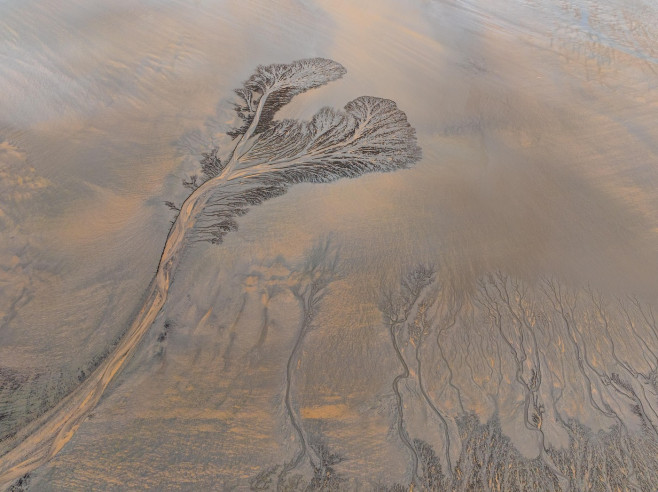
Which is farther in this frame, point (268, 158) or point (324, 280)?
point (268, 158)

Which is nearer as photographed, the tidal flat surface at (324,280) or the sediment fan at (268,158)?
the tidal flat surface at (324,280)

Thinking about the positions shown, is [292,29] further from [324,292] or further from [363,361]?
[363,361]

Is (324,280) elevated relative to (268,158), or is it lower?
lower

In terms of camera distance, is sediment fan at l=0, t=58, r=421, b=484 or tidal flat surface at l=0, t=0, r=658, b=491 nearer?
tidal flat surface at l=0, t=0, r=658, b=491
